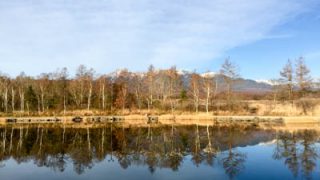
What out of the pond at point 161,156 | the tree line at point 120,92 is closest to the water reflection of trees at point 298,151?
the pond at point 161,156

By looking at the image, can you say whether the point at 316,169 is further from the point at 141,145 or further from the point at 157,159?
the point at 141,145

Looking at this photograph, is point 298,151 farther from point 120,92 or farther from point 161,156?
point 120,92

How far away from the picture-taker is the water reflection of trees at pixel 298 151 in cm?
2283

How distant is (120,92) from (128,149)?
1795 inches

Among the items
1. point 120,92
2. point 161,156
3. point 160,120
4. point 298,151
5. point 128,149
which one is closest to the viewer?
point 161,156

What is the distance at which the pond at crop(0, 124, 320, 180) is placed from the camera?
21.5 m

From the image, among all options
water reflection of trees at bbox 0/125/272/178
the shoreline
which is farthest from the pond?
the shoreline

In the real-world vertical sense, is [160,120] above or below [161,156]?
above

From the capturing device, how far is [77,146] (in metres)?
32.9

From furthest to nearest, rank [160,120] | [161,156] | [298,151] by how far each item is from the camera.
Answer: [160,120] < [298,151] < [161,156]

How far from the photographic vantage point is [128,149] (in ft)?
102

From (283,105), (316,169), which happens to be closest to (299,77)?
(283,105)

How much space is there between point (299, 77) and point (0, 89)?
186 ft

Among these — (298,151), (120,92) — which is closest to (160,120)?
(120,92)
